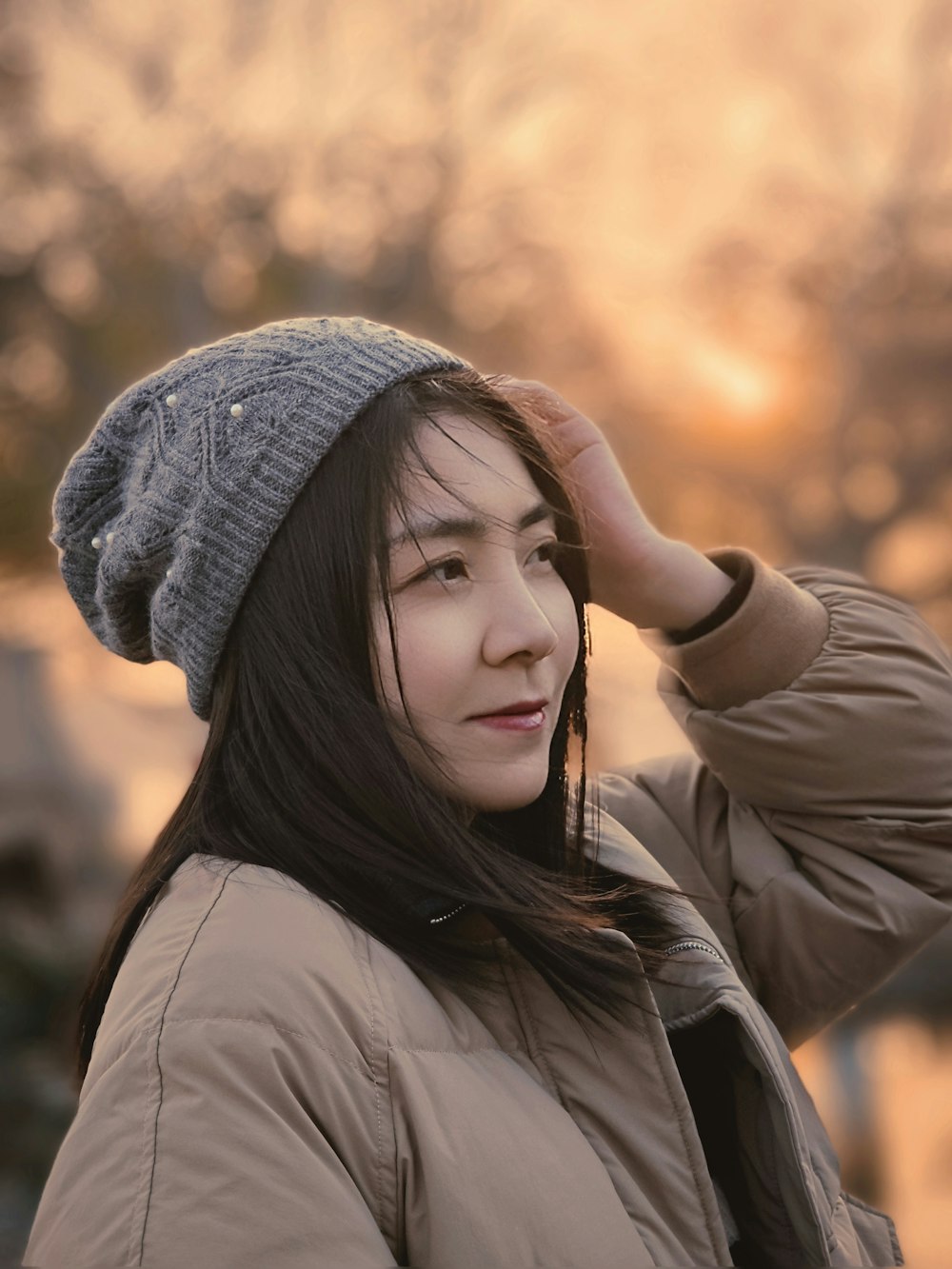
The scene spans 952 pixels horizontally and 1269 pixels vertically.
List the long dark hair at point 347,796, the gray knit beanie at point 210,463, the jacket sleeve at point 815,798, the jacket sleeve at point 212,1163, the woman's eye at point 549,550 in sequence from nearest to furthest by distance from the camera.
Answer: the jacket sleeve at point 212,1163
the long dark hair at point 347,796
the gray knit beanie at point 210,463
the woman's eye at point 549,550
the jacket sleeve at point 815,798

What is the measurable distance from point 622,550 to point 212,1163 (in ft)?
4.01

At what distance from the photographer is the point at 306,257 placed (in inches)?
316

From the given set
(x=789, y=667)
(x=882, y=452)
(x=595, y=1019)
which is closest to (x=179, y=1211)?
(x=595, y=1019)

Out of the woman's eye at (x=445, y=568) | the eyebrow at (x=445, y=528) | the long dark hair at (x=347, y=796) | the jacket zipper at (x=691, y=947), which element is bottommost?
the jacket zipper at (x=691, y=947)

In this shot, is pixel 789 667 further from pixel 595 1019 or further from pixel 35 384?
pixel 35 384

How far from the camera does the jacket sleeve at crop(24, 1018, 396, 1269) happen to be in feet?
3.41

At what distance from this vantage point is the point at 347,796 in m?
1.47

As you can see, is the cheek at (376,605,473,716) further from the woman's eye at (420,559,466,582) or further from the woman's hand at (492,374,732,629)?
the woman's hand at (492,374,732,629)

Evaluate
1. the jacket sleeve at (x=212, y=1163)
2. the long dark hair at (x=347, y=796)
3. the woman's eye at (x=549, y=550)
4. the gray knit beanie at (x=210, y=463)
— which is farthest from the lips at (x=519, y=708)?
the jacket sleeve at (x=212, y=1163)

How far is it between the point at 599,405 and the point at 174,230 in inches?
116

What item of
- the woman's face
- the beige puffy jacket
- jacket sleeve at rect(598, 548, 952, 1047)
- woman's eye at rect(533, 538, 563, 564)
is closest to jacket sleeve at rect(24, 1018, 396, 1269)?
the beige puffy jacket

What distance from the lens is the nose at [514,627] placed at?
4.95ft

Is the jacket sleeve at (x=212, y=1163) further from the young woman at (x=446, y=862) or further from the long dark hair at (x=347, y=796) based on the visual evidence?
the long dark hair at (x=347, y=796)

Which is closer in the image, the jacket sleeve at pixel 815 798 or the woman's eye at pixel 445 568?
the woman's eye at pixel 445 568
